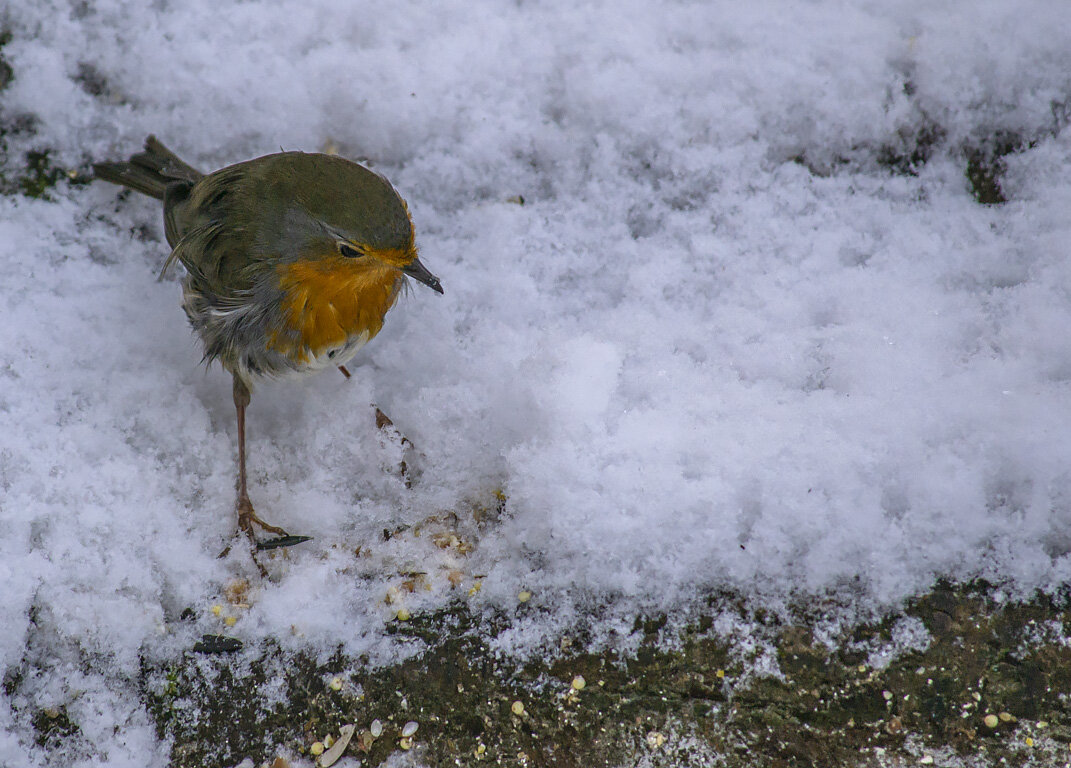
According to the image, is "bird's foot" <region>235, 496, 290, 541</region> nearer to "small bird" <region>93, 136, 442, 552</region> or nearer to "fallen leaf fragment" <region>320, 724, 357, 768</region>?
"small bird" <region>93, 136, 442, 552</region>

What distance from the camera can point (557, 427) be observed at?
7.07 feet

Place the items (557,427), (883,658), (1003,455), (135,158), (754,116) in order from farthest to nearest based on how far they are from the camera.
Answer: (754,116) < (135,158) < (557,427) < (1003,455) < (883,658)

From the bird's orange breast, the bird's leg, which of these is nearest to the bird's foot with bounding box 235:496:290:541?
the bird's leg

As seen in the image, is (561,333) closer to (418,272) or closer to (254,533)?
(418,272)

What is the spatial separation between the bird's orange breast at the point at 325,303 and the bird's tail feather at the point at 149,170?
71 cm

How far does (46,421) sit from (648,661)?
1.81 metres

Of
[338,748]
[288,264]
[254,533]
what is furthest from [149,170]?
[338,748]

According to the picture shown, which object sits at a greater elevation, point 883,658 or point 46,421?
point 883,658

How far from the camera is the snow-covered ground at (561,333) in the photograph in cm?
196

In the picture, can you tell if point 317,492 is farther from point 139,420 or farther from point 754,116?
point 754,116

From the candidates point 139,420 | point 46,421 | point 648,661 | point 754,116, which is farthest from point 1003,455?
point 46,421

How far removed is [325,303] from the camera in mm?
2012

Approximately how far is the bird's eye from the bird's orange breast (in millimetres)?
18

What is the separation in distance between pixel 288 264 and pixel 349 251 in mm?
174
